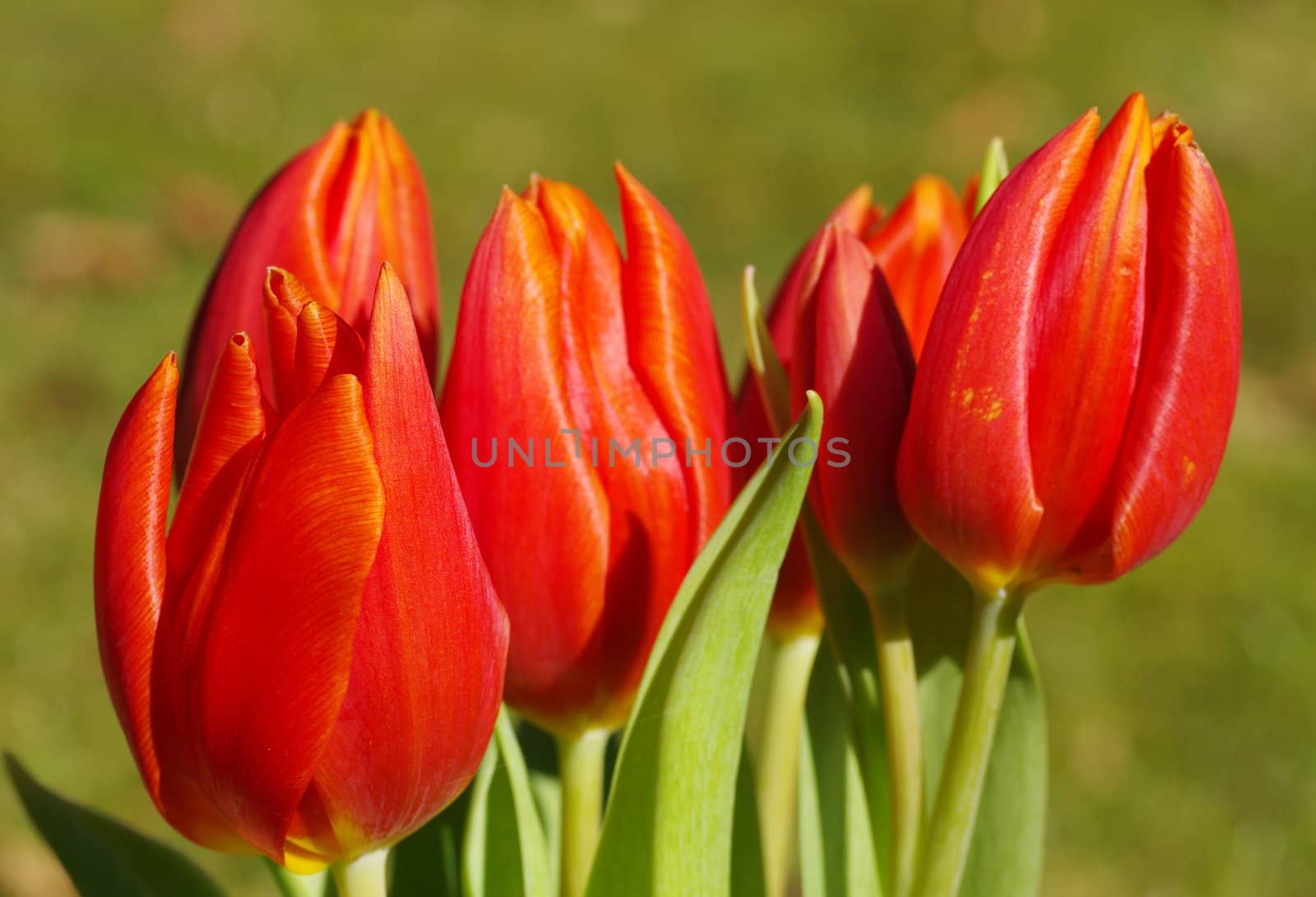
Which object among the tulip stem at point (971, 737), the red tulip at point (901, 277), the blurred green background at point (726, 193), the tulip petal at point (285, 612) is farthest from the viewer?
the blurred green background at point (726, 193)

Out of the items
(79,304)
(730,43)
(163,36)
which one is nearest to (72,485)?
(79,304)

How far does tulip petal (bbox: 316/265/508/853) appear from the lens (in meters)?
0.39

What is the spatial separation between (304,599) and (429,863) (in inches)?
10.1

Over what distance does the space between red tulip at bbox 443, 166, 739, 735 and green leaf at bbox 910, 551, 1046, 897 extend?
0.14 metres

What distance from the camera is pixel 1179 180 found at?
439 millimetres

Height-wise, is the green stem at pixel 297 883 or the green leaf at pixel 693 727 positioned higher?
the green leaf at pixel 693 727

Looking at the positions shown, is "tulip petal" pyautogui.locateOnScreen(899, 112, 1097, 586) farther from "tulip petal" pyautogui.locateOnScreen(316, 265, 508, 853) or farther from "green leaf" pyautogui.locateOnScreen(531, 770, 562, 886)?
"green leaf" pyautogui.locateOnScreen(531, 770, 562, 886)

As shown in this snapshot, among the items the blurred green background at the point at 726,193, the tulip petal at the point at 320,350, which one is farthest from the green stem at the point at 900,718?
the blurred green background at the point at 726,193

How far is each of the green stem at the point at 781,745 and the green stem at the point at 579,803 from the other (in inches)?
4.2

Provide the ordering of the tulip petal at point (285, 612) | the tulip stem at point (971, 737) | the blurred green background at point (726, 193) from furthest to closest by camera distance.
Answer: the blurred green background at point (726, 193) → the tulip stem at point (971, 737) → the tulip petal at point (285, 612)

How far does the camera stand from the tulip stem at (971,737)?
0.48m

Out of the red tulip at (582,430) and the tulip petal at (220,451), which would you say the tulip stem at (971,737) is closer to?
the red tulip at (582,430)

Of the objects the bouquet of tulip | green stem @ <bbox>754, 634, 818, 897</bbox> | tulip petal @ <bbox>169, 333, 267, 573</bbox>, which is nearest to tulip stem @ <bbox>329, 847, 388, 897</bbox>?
the bouquet of tulip

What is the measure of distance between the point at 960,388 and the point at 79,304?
7.82ft
